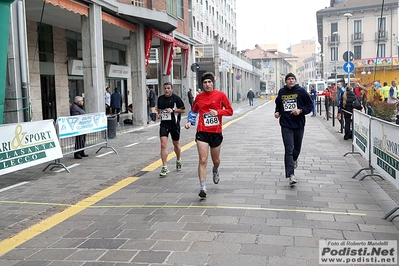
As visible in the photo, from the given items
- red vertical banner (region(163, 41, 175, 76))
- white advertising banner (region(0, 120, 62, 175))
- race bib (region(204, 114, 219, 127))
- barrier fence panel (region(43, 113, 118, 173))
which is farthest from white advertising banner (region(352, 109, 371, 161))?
red vertical banner (region(163, 41, 175, 76))

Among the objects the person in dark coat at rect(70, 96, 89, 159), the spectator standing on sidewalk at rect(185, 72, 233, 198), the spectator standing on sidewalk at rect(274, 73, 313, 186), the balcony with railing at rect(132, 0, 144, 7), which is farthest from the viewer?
the balcony with railing at rect(132, 0, 144, 7)

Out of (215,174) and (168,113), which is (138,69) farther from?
(215,174)

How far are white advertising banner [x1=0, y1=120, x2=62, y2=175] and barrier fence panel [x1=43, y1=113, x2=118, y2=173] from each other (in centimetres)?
42

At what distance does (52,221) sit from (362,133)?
5849 mm

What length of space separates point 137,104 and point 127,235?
47.5ft

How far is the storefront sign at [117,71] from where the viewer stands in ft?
73.7

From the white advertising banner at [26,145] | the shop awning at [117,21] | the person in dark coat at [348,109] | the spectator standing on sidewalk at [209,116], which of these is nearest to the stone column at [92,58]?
the shop awning at [117,21]

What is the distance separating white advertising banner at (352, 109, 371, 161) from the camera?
24.9ft

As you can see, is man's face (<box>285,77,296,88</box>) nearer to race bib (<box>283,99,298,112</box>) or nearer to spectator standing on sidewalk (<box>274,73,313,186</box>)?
spectator standing on sidewalk (<box>274,73,313,186</box>)

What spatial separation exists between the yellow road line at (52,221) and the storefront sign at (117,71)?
1583 centimetres

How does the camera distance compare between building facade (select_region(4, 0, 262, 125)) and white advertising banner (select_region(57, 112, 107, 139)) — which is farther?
building facade (select_region(4, 0, 262, 125))

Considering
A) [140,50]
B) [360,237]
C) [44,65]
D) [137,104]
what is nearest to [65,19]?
[44,65]

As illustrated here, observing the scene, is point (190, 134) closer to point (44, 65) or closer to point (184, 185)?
point (44, 65)

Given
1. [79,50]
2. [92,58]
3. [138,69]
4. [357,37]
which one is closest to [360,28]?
[357,37]
